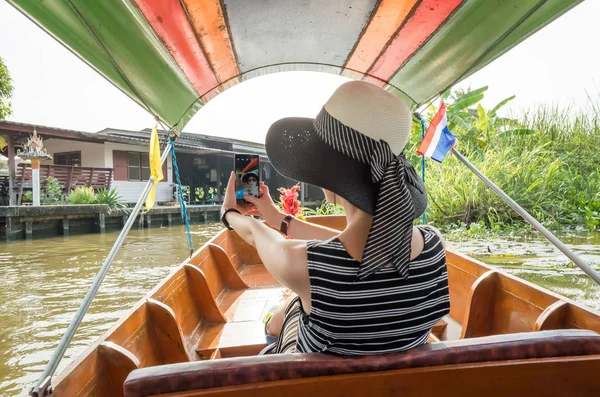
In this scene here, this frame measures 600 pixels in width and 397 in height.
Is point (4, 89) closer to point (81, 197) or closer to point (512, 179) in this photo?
point (81, 197)

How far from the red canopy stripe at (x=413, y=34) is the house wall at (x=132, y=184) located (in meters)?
14.3

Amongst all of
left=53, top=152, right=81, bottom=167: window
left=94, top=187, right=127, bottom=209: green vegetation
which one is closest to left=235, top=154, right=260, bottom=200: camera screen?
left=94, top=187, right=127, bottom=209: green vegetation

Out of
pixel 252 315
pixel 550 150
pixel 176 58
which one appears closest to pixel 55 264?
pixel 252 315

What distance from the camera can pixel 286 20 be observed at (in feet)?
6.77

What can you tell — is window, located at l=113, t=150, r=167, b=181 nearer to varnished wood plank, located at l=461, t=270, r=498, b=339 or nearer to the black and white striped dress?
varnished wood plank, located at l=461, t=270, r=498, b=339

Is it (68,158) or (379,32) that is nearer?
(379,32)

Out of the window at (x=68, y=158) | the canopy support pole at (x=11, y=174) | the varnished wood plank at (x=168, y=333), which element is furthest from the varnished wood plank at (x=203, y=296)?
the window at (x=68, y=158)

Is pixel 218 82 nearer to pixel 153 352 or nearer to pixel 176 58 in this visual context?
pixel 176 58

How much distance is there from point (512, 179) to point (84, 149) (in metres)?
14.0

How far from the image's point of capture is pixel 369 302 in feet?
3.04

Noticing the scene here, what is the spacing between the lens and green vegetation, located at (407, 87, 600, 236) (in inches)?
312

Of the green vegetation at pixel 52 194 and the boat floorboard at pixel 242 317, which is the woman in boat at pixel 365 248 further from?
the green vegetation at pixel 52 194

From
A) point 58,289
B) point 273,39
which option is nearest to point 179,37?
point 273,39

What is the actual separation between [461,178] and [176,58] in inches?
285
